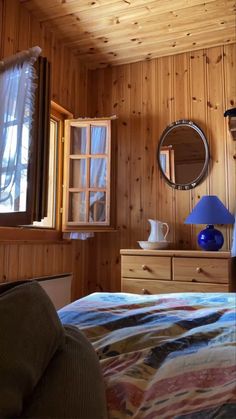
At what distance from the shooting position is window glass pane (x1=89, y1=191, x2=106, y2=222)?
324 centimetres

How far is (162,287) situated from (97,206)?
96cm

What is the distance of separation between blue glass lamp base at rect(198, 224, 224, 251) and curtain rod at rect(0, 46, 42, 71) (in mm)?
1892

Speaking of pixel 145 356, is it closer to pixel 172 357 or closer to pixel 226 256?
pixel 172 357

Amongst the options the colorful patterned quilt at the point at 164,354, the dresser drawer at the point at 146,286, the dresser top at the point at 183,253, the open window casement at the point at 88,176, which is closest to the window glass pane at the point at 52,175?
the open window casement at the point at 88,176

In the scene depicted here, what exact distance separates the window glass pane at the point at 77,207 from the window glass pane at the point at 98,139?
44 centimetres

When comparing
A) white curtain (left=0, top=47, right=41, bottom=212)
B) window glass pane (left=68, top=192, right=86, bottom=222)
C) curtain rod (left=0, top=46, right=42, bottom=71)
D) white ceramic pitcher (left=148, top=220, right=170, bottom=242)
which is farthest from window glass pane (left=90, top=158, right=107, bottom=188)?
curtain rod (left=0, top=46, right=42, bottom=71)

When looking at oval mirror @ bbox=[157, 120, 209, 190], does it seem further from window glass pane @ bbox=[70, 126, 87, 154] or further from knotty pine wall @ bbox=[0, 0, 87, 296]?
knotty pine wall @ bbox=[0, 0, 87, 296]

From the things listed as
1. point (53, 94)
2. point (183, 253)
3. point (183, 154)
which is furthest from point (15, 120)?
point (183, 154)

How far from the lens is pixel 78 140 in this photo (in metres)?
A: 3.38

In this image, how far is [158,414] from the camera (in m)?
0.68

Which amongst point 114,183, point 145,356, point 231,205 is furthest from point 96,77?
point 145,356

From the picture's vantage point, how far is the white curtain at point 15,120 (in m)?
2.36

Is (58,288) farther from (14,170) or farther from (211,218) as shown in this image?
(211,218)

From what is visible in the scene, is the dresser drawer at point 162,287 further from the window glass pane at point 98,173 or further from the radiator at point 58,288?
the window glass pane at point 98,173
